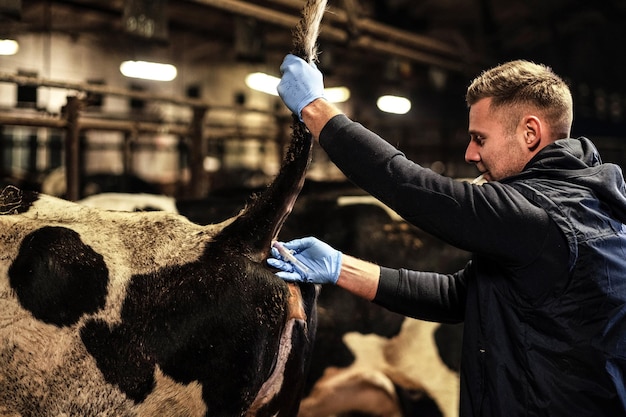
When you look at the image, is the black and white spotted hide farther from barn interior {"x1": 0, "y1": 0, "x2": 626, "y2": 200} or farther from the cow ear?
barn interior {"x1": 0, "y1": 0, "x2": 626, "y2": 200}

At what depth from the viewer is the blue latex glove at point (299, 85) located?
1.46 m

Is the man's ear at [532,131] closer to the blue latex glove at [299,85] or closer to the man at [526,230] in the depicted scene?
the man at [526,230]

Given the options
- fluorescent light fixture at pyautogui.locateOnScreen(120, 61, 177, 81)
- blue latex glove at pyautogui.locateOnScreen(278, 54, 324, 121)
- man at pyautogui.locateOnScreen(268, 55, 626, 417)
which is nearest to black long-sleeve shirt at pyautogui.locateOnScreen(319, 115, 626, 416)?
man at pyautogui.locateOnScreen(268, 55, 626, 417)

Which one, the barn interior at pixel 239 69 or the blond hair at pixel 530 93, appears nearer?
the blond hair at pixel 530 93

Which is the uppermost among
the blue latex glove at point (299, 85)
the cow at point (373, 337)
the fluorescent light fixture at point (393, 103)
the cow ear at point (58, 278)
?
the fluorescent light fixture at point (393, 103)

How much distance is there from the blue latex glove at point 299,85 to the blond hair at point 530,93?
450mm

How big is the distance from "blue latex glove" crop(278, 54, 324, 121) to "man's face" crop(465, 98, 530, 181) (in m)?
0.43

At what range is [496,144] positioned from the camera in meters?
1.56

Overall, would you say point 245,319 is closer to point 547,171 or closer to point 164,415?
point 164,415

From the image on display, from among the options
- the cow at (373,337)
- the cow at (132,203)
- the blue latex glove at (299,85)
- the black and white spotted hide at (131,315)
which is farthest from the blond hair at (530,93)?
the cow at (132,203)

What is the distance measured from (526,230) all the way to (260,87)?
21.4 ft

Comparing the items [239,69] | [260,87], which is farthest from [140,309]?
[239,69]

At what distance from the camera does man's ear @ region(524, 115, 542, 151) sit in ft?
4.96

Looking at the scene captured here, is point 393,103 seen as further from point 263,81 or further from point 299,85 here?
point 299,85
